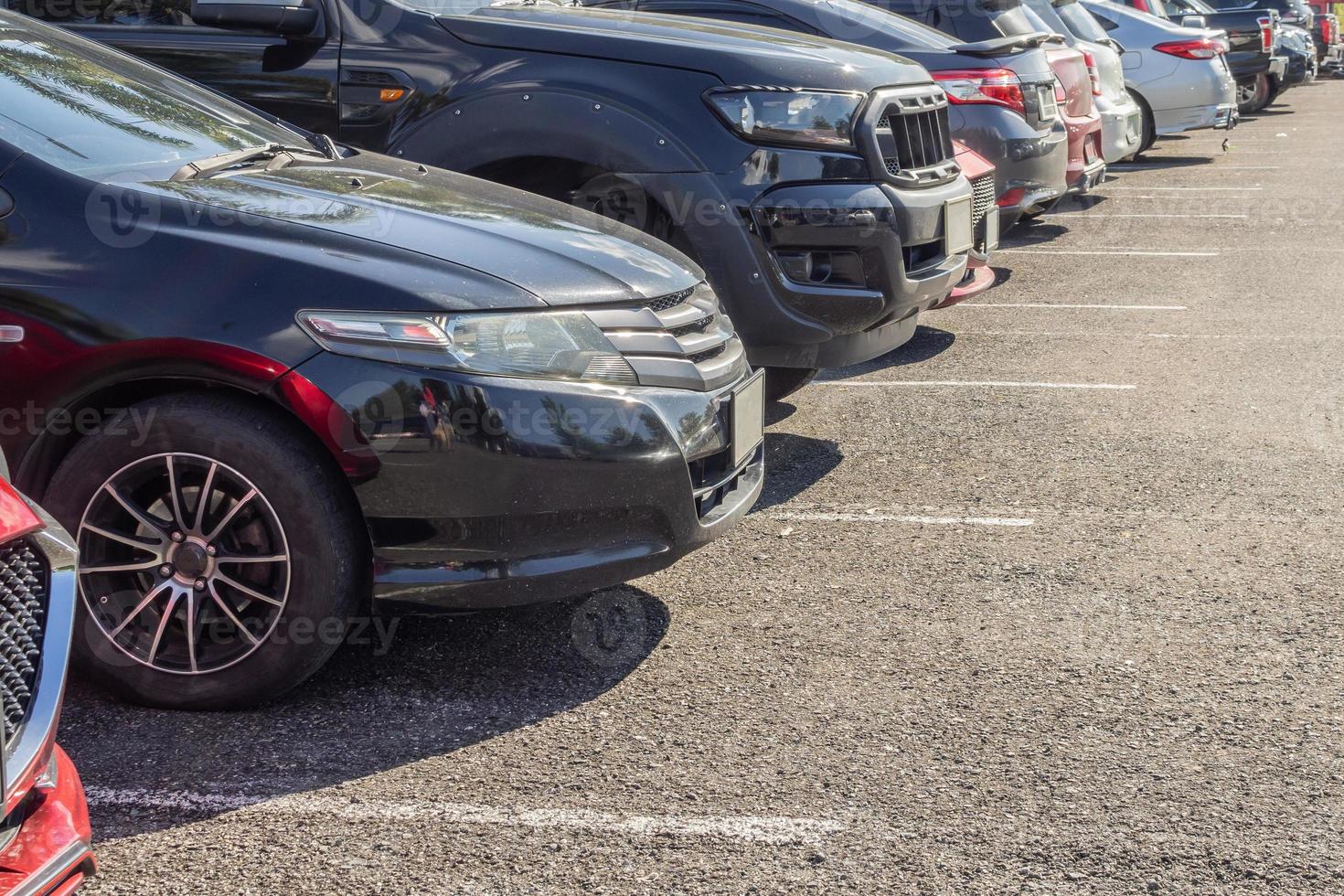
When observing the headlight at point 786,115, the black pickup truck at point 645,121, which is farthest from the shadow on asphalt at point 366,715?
the headlight at point 786,115

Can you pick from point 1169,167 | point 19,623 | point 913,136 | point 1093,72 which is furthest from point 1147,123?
point 19,623

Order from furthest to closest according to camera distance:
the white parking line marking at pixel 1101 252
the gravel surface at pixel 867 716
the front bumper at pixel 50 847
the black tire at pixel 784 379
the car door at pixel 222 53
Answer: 1. the white parking line marking at pixel 1101 252
2. the black tire at pixel 784 379
3. the car door at pixel 222 53
4. the gravel surface at pixel 867 716
5. the front bumper at pixel 50 847

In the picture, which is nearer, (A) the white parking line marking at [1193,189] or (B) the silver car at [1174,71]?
(A) the white parking line marking at [1193,189]

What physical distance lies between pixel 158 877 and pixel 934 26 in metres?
8.48

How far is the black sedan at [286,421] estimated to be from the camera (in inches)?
128

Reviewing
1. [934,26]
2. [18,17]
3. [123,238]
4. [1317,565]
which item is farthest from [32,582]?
[934,26]

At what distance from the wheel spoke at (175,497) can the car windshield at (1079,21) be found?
1110cm

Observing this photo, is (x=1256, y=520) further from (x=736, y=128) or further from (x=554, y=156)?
(x=554, y=156)

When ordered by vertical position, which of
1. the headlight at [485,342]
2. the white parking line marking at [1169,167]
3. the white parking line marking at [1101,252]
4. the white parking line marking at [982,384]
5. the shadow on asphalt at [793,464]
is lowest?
the white parking line marking at [1169,167]

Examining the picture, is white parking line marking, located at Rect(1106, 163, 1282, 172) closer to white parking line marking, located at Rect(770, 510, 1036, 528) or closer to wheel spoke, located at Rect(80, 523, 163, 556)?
white parking line marking, located at Rect(770, 510, 1036, 528)

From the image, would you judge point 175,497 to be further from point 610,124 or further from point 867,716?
point 610,124

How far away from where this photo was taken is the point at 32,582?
2.21 metres

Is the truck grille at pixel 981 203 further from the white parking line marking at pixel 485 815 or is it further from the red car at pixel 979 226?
the white parking line marking at pixel 485 815

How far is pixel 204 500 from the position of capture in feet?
10.8
